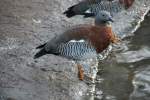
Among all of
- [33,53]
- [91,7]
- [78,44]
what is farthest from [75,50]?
[91,7]

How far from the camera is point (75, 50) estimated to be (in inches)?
325

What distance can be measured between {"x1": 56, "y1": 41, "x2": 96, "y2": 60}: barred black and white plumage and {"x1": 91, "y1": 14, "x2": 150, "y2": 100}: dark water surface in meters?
0.67

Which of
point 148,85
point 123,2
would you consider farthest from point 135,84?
point 123,2

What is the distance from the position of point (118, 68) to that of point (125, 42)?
3.96ft

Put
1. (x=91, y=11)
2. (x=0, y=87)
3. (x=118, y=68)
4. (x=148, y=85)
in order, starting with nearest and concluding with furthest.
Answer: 1. (x=0, y=87)
2. (x=148, y=85)
3. (x=118, y=68)
4. (x=91, y=11)

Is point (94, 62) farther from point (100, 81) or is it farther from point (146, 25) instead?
point (146, 25)

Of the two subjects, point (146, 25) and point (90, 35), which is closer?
point (90, 35)

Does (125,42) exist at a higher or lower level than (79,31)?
lower

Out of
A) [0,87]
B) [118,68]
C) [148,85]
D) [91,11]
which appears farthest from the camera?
[91,11]

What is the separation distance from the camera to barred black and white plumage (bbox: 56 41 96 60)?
8.23 meters

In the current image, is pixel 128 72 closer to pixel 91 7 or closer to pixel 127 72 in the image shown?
pixel 127 72

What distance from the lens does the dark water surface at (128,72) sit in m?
8.37

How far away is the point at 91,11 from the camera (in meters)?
9.98

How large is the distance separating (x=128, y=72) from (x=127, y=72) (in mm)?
17
